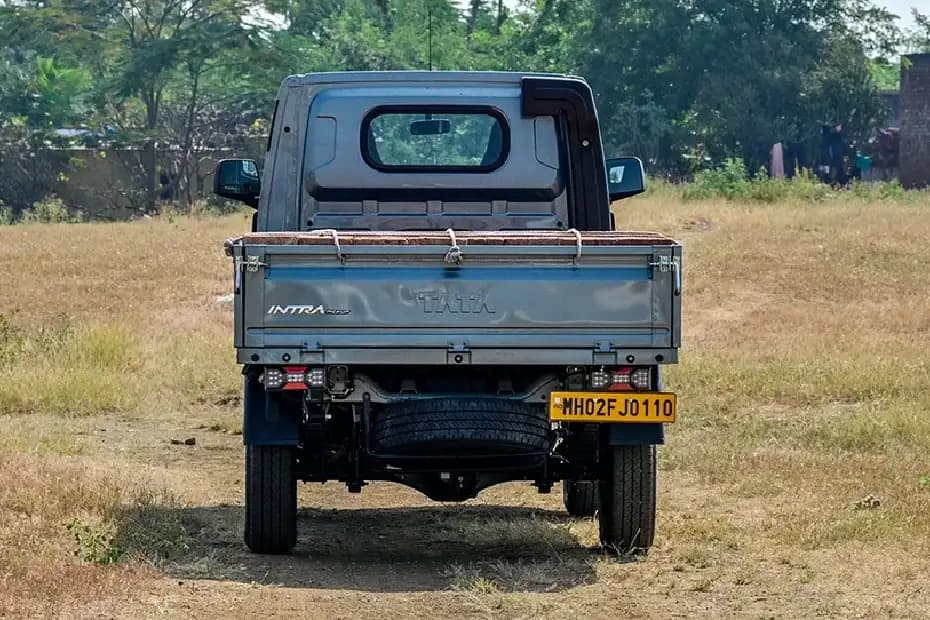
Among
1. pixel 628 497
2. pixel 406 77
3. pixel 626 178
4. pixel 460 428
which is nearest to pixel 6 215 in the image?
pixel 406 77

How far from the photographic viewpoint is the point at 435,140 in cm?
860

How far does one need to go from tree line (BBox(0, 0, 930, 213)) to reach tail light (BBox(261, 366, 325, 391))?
28927mm

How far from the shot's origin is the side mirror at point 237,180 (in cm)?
846

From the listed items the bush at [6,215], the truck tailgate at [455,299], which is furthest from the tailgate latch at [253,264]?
the bush at [6,215]

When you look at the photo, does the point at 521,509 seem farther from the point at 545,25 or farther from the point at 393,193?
the point at 545,25

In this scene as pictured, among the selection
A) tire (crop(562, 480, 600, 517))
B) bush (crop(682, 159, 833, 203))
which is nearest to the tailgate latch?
tire (crop(562, 480, 600, 517))

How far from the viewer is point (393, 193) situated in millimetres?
8297

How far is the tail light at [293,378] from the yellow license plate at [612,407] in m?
0.92

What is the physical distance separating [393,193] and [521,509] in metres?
2.02

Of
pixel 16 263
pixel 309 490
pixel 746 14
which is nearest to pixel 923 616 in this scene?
pixel 309 490

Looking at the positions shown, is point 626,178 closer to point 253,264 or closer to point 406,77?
point 406,77

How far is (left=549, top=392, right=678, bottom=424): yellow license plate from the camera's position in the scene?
671 centimetres

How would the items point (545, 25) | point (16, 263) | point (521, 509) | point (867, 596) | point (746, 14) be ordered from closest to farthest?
point (867, 596) < point (521, 509) < point (16, 263) < point (746, 14) < point (545, 25)

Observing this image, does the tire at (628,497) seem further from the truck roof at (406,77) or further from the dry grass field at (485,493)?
the truck roof at (406,77)
